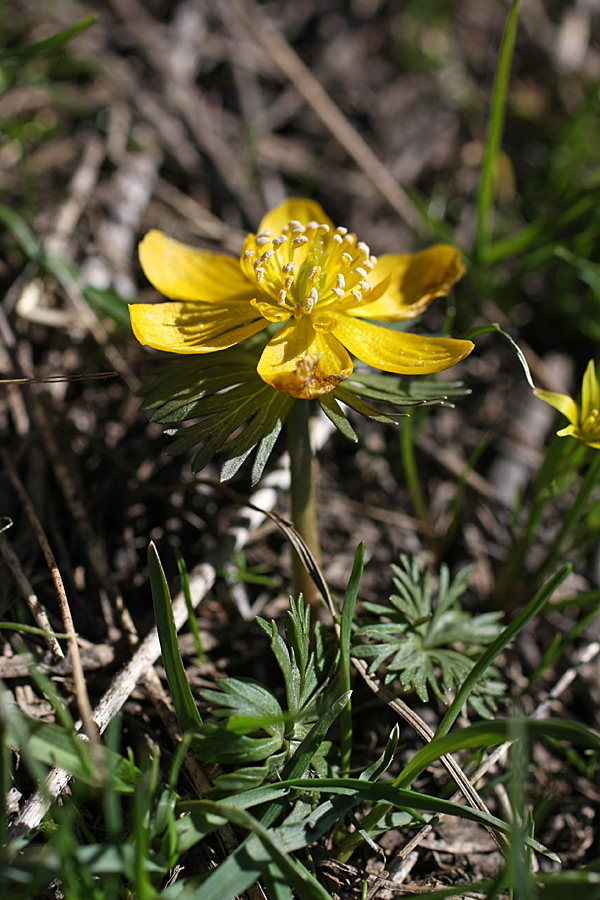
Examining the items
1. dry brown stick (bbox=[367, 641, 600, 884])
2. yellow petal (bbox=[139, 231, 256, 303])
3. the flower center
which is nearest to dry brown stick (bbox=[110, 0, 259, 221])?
yellow petal (bbox=[139, 231, 256, 303])

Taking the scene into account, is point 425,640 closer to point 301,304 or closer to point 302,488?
point 302,488

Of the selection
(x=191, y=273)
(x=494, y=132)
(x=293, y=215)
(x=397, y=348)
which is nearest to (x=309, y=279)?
(x=397, y=348)

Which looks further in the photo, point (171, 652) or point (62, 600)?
point (62, 600)

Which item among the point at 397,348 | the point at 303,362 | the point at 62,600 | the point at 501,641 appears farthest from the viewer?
the point at 397,348

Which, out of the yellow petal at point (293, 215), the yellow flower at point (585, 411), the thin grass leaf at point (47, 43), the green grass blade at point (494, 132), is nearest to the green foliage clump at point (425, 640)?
the yellow flower at point (585, 411)

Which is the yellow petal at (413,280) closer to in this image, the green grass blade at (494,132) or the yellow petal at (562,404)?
the yellow petal at (562,404)

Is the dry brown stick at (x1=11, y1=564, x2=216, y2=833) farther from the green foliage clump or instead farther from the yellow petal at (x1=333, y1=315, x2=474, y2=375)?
the yellow petal at (x1=333, y1=315, x2=474, y2=375)
